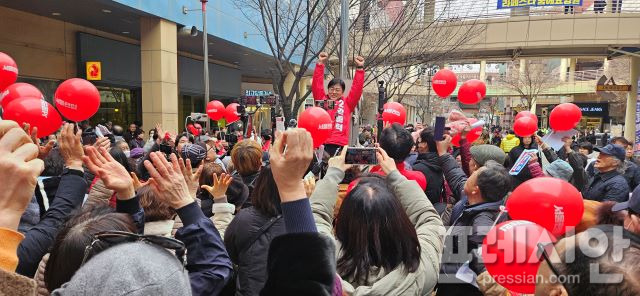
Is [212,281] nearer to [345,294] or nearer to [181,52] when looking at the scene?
[345,294]

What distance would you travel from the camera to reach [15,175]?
1268 millimetres

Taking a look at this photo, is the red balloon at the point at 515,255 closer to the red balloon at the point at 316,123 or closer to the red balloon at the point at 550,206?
the red balloon at the point at 550,206

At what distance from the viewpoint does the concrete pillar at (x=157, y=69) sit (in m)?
13.8

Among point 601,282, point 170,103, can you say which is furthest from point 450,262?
point 170,103

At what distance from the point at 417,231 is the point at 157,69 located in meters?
13.3

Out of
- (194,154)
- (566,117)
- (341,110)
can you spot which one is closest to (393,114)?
(341,110)

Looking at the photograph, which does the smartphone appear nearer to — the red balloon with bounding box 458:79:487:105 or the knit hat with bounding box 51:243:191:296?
the knit hat with bounding box 51:243:191:296

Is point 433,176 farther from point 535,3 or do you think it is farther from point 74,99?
point 535,3

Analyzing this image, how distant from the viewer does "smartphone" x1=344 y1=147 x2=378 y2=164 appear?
2709 millimetres

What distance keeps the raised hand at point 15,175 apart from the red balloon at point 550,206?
2.35 m

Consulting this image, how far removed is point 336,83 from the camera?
5.78 m

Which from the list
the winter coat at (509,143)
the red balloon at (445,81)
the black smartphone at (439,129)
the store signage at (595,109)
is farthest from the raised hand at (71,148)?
the store signage at (595,109)

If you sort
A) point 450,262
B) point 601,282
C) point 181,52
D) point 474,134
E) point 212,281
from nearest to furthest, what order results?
point 601,282, point 212,281, point 450,262, point 474,134, point 181,52

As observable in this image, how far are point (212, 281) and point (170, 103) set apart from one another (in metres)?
13.6
